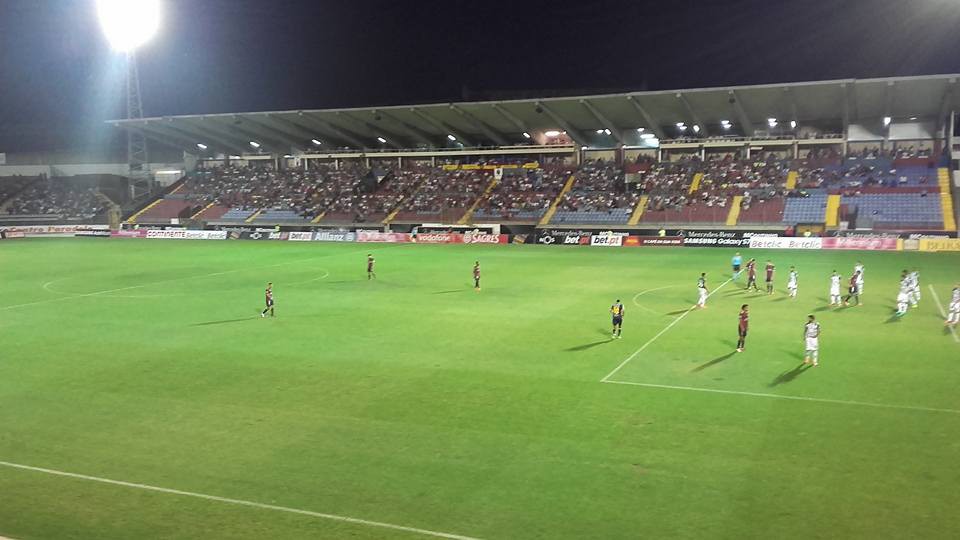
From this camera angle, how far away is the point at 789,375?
1688 centimetres

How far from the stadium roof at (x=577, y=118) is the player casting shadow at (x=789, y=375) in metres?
39.6

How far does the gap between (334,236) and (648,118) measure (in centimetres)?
3094

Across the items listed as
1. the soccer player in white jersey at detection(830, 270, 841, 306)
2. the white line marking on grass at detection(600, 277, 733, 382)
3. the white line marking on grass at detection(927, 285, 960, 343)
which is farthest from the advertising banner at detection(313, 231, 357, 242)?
the white line marking on grass at detection(927, 285, 960, 343)

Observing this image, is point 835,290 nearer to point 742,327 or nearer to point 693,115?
point 742,327

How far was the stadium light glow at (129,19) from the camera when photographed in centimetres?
5994

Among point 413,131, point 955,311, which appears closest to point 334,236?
point 413,131

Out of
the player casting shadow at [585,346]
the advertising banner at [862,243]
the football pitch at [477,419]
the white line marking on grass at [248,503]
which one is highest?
the advertising banner at [862,243]

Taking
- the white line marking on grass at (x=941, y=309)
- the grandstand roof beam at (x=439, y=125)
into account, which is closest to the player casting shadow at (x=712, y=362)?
the white line marking on grass at (x=941, y=309)

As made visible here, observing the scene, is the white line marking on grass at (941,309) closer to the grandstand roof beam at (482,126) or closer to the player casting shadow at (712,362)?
the player casting shadow at (712,362)

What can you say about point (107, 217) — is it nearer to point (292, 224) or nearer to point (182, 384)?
point (292, 224)

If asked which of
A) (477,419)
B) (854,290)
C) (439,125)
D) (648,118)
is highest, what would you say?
(439,125)

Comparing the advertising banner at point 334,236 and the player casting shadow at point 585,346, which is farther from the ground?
the advertising banner at point 334,236

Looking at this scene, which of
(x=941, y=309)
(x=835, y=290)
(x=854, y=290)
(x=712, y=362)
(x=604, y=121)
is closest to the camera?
(x=712, y=362)

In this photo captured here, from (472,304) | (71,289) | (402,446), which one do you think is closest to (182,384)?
(402,446)
